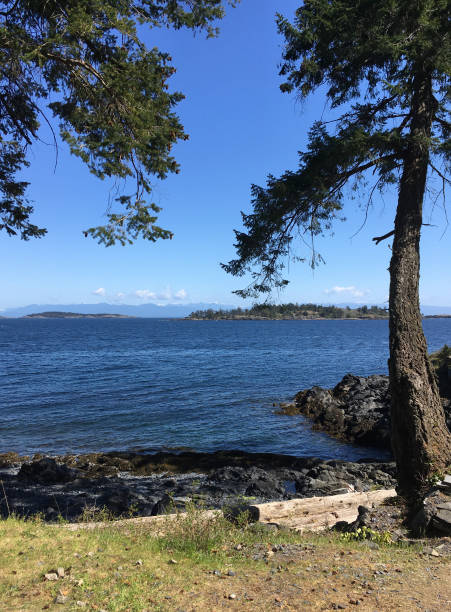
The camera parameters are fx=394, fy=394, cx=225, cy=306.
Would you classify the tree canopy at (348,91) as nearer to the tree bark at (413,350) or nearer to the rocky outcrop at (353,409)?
the tree bark at (413,350)

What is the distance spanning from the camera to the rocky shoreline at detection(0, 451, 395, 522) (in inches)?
422

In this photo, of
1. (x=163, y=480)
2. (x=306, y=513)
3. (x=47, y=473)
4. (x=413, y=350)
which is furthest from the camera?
(x=163, y=480)

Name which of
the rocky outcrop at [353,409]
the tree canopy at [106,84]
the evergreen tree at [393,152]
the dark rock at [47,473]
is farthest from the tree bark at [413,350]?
the rocky outcrop at [353,409]

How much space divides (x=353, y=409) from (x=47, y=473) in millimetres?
17143

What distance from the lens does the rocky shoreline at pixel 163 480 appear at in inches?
422

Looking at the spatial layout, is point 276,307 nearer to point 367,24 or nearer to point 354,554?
point 354,554

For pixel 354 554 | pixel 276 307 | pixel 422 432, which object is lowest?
pixel 354 554

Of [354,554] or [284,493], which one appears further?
[284,493]

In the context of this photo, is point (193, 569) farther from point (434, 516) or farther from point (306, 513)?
point (434, 516)

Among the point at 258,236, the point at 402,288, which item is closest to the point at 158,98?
the point at 258,236

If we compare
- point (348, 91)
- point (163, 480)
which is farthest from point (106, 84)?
point (163, 480)

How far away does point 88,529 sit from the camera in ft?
21.2

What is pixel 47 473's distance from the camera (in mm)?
13648

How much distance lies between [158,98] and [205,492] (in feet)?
35.6
